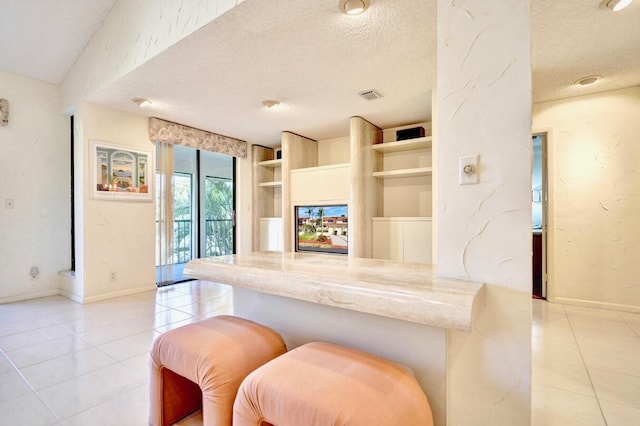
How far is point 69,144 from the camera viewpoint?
3934 millimetres

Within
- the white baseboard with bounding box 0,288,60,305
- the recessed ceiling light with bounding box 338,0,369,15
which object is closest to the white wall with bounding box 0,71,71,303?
the white baseboard with bounding box 0,288,60,305

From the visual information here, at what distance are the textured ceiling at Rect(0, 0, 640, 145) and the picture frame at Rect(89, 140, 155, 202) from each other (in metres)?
0.54

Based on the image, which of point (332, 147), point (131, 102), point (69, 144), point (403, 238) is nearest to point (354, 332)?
point (403, 238)

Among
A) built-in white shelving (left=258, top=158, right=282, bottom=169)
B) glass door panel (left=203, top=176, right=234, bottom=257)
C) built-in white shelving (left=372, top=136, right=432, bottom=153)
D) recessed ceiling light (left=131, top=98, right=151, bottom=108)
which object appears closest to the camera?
recessed ceiling light (left=131, top=98, right=151, bottom=108)

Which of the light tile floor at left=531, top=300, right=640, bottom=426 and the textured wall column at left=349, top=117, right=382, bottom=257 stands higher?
the textured wall column at left=349, top=117, right=382, bottom=257

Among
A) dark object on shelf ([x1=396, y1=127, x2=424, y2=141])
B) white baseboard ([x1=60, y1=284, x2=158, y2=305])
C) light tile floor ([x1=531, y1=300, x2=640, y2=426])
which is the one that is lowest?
light tile floor ([x1=531, y1=300, x2=640, y2=426])

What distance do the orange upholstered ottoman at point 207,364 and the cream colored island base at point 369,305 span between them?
182 millimetres

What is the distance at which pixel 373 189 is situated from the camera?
13.3 ft

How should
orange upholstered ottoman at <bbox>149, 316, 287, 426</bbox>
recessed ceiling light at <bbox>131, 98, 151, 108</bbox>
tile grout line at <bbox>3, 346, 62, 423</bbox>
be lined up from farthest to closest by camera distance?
recessed ceiling light at <bbox>131, 98, 151, 108</bbox>
tile grout line at <bbox>3, 346, 62, 423</bbox>
orange upholstered ottoman at <bbox>149, 316, 287, 426</bbox>

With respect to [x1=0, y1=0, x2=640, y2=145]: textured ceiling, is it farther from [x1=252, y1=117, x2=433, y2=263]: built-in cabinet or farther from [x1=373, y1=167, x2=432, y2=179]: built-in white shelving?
[x1=373, y1=167, x2=432, y2=179]: built-in white shelving

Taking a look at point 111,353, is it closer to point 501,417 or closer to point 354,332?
point 354,332

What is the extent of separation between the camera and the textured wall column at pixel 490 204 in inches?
39.6

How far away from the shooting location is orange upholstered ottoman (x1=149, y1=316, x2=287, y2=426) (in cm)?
117

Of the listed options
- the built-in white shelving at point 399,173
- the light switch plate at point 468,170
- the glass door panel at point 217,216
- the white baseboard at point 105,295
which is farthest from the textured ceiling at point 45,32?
the light switch plate at point 468,170
